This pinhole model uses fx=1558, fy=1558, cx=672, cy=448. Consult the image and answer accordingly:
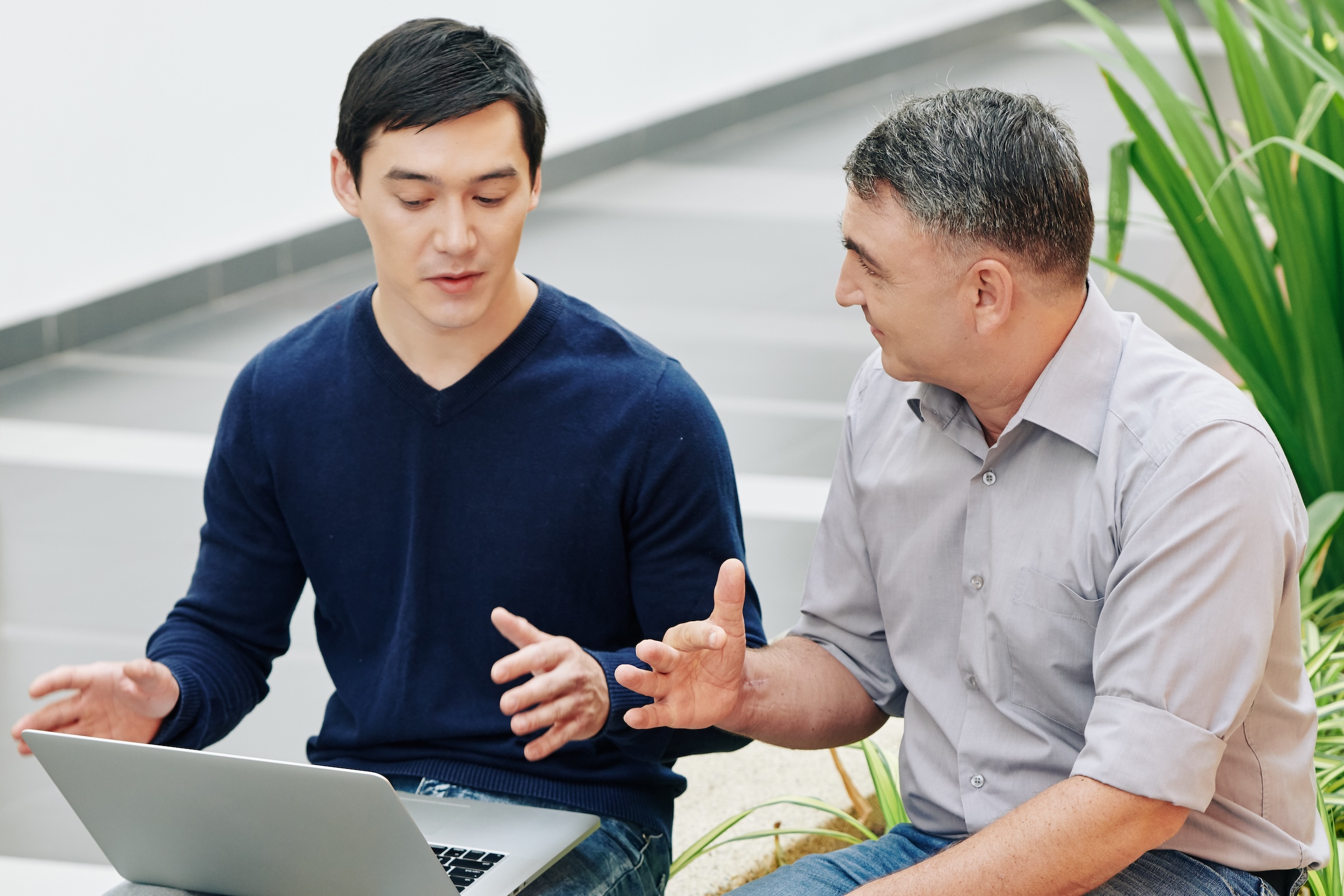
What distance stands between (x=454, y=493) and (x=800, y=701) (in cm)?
41

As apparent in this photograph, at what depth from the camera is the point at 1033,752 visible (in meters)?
1.42

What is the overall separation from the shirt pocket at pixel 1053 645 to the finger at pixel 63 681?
850mm

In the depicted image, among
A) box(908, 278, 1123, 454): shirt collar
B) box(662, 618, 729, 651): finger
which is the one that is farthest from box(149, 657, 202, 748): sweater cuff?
box(908, 278, 1123, 454): shirt collar

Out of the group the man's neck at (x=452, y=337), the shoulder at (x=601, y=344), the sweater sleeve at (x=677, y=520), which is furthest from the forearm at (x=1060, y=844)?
the man's neck at (x=452, y=337)

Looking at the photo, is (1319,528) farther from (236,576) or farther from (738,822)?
(236,576)

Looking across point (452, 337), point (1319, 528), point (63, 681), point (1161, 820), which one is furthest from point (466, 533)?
point (1319, 528)

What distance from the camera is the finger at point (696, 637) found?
132cm

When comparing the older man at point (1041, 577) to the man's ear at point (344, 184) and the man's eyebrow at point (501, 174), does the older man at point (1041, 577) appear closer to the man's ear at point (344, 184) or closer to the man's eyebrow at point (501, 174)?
the man's eyebrow at point (501, 174)

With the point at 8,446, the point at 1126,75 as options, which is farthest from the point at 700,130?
the point at 8,446

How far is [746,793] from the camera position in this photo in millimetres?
2111

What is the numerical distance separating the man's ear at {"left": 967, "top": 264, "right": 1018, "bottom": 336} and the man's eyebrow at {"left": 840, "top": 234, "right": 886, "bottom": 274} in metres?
0.08

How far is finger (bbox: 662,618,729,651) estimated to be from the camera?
4.33 feet

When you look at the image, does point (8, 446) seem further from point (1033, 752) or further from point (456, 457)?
point (1033, 752)

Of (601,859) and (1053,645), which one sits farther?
(601,859)
